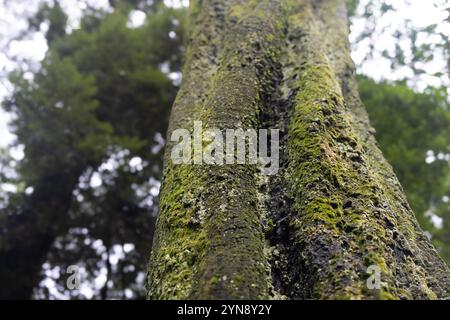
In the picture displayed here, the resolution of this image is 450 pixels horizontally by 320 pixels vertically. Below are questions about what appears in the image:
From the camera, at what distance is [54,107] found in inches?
258

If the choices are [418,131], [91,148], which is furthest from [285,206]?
[418,131]

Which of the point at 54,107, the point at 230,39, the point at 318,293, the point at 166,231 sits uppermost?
the point at 54,107

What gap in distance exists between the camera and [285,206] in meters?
2.21

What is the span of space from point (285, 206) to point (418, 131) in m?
5.27

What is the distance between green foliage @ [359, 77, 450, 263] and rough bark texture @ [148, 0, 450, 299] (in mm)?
3713

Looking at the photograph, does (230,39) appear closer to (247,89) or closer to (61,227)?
(247,89)

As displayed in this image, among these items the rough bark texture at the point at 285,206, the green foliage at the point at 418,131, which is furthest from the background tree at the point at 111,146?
the rough bark texture at the point at 285,206

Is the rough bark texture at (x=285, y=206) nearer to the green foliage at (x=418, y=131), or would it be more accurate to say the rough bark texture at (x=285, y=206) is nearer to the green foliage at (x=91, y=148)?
the green foliage at (x=418, y=131)

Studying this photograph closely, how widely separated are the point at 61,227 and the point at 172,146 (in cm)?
483

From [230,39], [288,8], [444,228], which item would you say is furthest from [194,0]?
[444,228]

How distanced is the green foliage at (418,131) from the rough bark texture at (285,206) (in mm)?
3713

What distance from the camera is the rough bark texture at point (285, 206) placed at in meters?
1.82

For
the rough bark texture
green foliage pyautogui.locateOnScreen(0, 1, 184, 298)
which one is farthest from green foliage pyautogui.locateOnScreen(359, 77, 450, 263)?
the rough bark texture

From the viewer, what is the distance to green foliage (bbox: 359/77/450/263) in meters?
6.58
